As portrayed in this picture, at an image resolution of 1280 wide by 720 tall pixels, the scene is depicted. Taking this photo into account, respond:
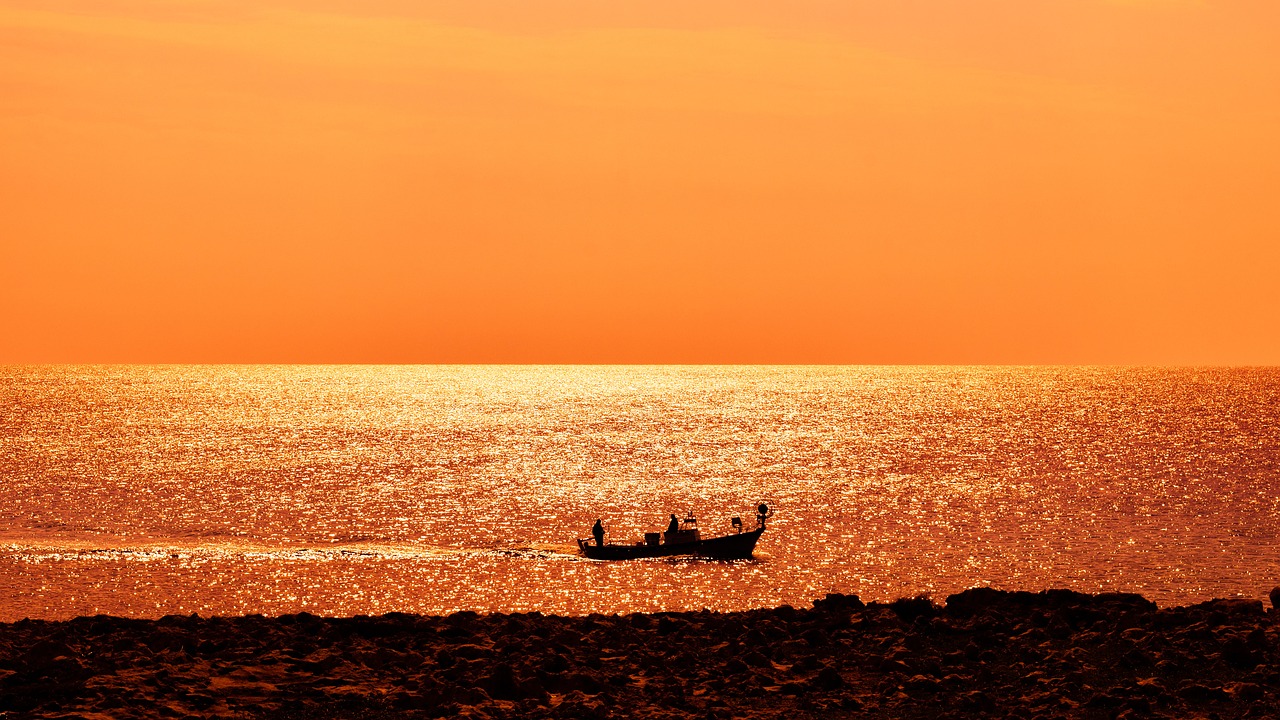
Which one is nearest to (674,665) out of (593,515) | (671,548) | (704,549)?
(671,548)

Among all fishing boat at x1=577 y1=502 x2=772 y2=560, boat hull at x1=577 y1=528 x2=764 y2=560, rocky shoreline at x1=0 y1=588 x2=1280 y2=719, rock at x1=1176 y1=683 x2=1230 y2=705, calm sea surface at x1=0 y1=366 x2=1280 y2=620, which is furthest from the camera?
boat hull at x1=577 y1=528 x2=764 y2=560

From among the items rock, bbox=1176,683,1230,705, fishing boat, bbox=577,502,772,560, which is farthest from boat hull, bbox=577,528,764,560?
rock, bbox=1176,683,1230,705

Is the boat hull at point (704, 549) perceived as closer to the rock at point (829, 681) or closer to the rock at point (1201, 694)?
the rock at point (829, 681)

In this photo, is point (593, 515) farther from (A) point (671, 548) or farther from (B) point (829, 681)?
(B) point (829, 681)

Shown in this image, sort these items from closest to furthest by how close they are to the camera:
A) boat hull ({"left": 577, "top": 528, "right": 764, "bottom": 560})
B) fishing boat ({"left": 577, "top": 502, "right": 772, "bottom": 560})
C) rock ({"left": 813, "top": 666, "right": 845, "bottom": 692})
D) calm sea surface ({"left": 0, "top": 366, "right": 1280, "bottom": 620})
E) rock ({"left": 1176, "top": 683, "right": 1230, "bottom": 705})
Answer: rock ({"left": 1176, "top": 683, "right": 1230, "bottom": 705}), rock ({"left": 813, "top": 666, "right": 845, "bottom": 692}), calm sea surface ({"left": 0, "top": 366, "right": 1280, "bottom": 620}), fishing boat ({"left": 577, "top": 502, "right": 772, "bottom": 560}), boat hull ({"left": 577, "top": 528, "right": 764, "bottom": 560})

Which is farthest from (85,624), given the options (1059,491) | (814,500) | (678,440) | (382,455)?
(678,440)

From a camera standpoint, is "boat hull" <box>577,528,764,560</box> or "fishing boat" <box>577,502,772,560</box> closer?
"fishing boat" <box>577,502,772,560</box>

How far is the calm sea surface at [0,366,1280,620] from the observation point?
48.9 m

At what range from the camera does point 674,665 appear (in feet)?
59.6

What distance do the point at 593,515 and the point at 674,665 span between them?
61.0 m

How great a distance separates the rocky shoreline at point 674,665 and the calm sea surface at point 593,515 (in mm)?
22941

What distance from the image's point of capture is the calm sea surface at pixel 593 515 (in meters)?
48.9

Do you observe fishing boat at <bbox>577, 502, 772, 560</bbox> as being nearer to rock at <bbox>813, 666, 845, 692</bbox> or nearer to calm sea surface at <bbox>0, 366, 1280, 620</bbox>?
calm sea surface at <bbox>0, 366, 1280, 620</bbox>

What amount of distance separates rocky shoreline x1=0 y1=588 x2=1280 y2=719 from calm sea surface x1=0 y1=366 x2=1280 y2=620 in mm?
22941
